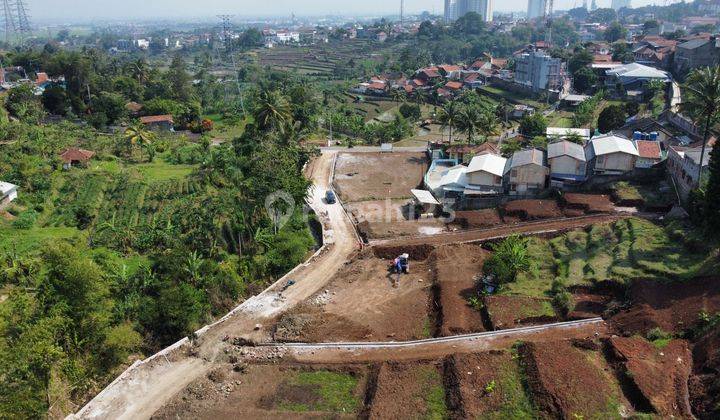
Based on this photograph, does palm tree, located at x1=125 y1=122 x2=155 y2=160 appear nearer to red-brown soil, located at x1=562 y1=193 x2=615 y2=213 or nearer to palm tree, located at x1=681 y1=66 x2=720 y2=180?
red-brown soil, located at x1=562 y1=193 x2=615 y2=213

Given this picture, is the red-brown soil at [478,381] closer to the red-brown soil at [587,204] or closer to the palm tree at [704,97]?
the red-brown soil at [587,204]

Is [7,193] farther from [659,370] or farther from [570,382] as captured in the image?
[659,370]

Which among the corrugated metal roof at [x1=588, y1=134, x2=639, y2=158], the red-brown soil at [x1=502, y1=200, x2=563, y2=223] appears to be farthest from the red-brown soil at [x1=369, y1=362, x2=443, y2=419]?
the corrugated metal roof at [x1=588, y1=134, x2=639, y2=158]

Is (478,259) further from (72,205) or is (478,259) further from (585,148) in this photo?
(72,205)

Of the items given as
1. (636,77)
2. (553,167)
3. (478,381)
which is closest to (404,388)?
(478,381)

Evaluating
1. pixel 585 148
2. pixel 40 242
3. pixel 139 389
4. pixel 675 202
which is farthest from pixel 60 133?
pixel 675 202
